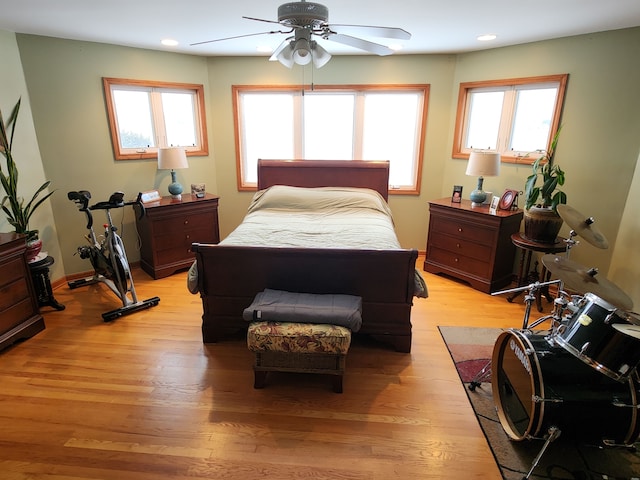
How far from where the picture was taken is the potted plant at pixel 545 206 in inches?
121

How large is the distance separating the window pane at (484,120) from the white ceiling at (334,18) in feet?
1.97

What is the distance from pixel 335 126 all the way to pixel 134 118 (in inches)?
90.5

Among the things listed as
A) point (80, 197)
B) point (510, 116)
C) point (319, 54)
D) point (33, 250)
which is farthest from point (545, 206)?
point (33, 250)

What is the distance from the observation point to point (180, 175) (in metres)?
4.43

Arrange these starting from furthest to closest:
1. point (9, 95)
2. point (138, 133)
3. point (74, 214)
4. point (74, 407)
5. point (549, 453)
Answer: point (138, 133)
point (74, 214)
point (9, 95)
point (74, 407)
point (549, 453)

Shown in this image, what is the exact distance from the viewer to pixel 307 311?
7.25 ft

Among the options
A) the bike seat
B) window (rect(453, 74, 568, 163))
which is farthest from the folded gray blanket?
window (rect(453, 74, 568, 163))

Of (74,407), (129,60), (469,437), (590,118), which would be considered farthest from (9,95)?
(590,118)

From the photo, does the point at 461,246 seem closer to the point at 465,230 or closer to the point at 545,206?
the point at 465,230

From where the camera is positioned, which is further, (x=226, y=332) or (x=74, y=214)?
(x=74, y=214)

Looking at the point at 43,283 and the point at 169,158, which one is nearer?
the point at 43,283

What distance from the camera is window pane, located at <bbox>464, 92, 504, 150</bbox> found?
12.9 ft

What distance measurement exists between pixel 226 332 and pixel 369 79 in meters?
3.23

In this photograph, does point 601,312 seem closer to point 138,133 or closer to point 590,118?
point 590,118
